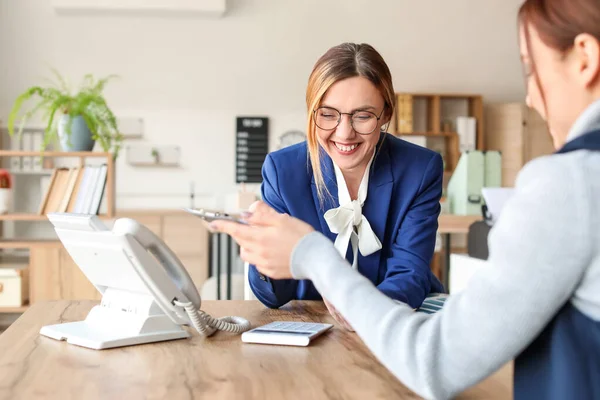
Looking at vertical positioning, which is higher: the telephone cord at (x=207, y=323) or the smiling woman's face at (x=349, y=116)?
the smiling woman's face at (x=349, y=116)

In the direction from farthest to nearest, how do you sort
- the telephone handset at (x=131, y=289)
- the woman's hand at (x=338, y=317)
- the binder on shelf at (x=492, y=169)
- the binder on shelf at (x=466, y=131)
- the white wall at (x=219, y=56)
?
1. the binder on shelf at (x=466, y=131)
2. the white wall at (x=219, y=56)
3. the binder on shelf at (x=492, y=169)
4. the woman's hand at (x=338, y=317)
5. the telephone handset at (x=131, y=289)

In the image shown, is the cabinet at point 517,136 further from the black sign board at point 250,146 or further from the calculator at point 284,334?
the calculator at point 284,334

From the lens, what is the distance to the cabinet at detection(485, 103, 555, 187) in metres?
7.09

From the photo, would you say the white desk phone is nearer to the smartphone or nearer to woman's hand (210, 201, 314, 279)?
the smartphone

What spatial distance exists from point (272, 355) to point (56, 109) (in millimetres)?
3289

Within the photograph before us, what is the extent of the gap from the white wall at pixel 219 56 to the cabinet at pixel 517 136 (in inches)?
21.6

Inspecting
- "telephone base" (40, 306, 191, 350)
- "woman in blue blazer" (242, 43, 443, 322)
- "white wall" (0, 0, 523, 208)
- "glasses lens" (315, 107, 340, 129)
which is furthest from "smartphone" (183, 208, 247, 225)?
"white wall" (0, 0, 523, 208)

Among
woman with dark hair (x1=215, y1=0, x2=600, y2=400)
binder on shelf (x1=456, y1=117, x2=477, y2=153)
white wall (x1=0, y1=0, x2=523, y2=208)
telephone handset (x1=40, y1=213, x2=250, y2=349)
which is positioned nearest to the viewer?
woman with dark hair (x1=215, y1=0, x2=600, y2=400)

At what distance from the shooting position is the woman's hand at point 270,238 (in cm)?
88

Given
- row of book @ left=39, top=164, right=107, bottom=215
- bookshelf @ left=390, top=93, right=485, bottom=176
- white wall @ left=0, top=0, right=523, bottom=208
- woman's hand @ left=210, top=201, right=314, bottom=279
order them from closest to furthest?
woman's hand @ left=210, top=201, right=314, bottom=279 < row of book @ left=39, top=164, right=107, bottom=215 < white wall @ left=0, top=0, right=523, bottom=208 < bookshelf @ left=390, top=93, right=485, bottom=176

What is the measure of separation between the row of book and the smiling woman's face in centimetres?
243

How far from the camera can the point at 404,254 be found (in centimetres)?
172

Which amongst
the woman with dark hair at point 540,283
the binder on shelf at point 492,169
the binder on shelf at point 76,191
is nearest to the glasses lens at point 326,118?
the woman with dark hair at point 540,283

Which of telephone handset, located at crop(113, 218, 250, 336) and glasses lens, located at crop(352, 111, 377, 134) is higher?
glasses lens, located at crop(352, 111, 377, 134)
